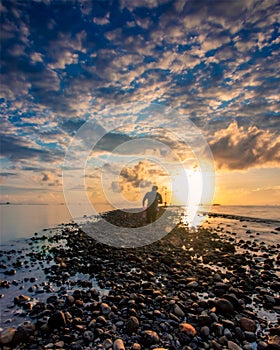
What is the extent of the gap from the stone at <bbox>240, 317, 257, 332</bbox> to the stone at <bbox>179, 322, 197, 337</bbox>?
3.98ft

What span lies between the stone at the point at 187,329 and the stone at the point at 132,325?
981 millimetres

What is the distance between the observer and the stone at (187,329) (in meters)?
4.44

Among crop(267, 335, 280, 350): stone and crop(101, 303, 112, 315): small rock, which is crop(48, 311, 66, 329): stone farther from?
crop(267, 335, 280, 350): stone

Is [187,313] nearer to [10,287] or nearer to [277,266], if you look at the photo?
[10,287]

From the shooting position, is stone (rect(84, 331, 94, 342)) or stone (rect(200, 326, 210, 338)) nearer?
stone (rect(84, 331, 94, 342))

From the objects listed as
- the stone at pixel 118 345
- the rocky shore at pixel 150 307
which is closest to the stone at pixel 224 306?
the rocky shore at pixel 150 307

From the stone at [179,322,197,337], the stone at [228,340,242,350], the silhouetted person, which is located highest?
the silhouetted person

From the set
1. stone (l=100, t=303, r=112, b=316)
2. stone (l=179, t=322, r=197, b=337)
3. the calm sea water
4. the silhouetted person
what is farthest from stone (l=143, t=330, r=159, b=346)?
the calm sea water

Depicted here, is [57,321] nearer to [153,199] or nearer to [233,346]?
[233,346]

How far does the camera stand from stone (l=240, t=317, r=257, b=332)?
4.71 metres

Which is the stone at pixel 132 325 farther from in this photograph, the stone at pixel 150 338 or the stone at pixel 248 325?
the stone at pixel 248 325

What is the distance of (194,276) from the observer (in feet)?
26.0

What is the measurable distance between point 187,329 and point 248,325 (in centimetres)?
148

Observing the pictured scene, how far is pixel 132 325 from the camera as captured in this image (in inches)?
182
